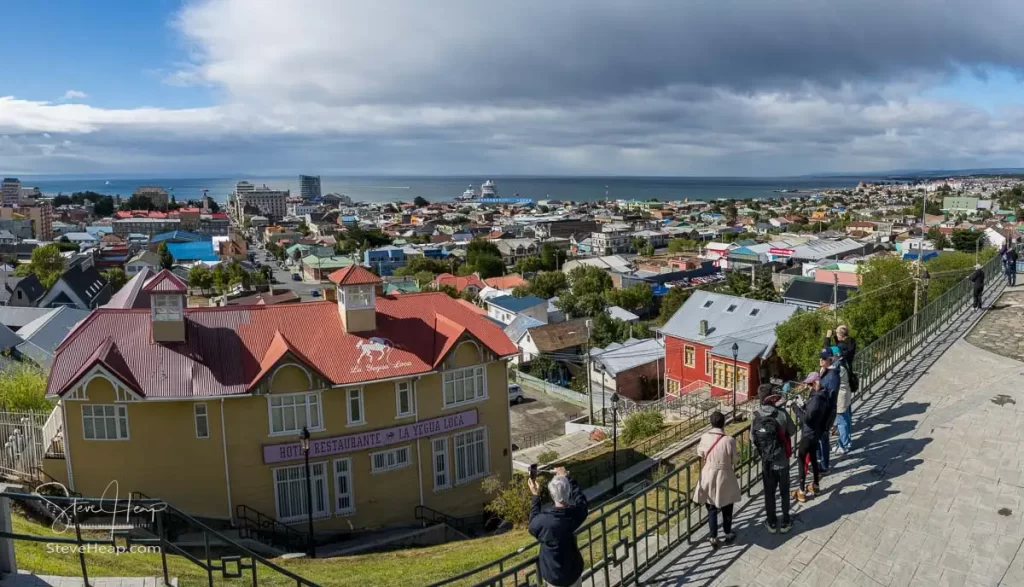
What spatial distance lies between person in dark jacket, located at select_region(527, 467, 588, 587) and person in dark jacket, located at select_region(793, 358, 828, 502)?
12.9 feet

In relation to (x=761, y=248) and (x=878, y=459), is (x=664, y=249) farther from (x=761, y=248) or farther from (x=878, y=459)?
(x=878, y=459)

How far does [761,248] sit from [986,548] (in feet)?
305

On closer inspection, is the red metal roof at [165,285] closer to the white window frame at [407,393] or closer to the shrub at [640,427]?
the white window frame at [407,393]

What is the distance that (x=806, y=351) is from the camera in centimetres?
2978

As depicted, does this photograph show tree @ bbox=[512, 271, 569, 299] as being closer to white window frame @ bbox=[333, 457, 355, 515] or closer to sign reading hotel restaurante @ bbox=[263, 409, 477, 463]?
sign reading hotel restaurante @ bbox=[263, 409, 477, 463]

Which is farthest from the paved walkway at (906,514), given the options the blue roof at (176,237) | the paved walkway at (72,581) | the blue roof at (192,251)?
the blue roof at (176,237)

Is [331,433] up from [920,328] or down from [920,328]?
down

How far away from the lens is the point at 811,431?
887 cm

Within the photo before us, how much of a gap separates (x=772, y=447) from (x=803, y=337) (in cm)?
2440

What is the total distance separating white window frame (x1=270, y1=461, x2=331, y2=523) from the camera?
17.2 meters

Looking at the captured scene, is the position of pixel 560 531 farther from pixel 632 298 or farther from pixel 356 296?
pixel 632 298

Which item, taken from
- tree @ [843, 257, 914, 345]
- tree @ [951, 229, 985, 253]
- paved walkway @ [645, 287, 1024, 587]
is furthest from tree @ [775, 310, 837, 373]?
tree @ [951, 229, 985, 253]

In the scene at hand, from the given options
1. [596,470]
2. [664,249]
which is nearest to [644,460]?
[596,470]

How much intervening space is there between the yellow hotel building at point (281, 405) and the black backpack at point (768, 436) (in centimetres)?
1132
